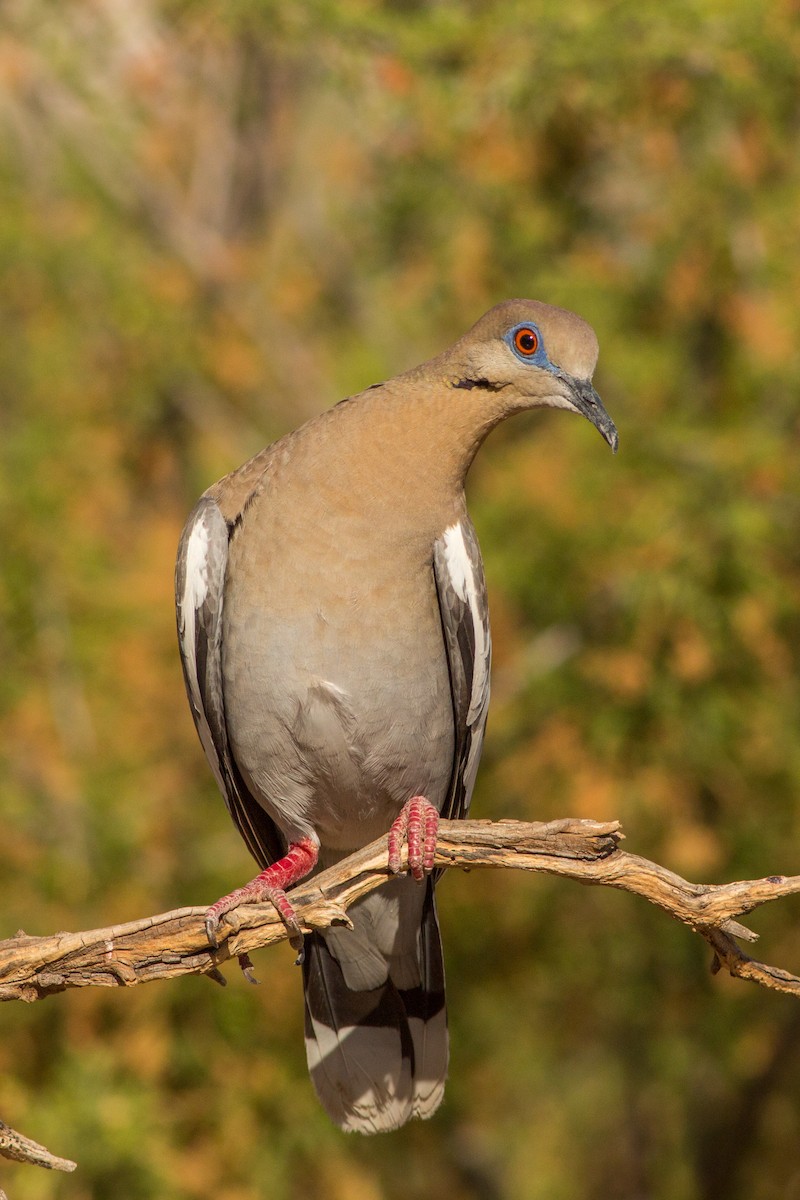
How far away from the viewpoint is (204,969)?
371 centimetres

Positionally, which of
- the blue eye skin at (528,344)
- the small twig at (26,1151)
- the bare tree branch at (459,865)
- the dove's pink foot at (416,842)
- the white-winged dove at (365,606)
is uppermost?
the blue eye skin at (528,344)

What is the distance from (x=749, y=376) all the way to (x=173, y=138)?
5.44m

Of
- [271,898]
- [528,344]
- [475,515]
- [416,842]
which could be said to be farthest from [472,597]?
[475,515]

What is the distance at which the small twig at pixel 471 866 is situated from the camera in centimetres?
356

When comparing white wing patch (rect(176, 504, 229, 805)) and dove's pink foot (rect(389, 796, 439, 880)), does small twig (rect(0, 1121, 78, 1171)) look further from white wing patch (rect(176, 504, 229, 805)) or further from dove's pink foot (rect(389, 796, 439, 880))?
white wing patch (rect(176, 504, 229, 805))

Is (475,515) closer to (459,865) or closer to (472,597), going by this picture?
(472,597)

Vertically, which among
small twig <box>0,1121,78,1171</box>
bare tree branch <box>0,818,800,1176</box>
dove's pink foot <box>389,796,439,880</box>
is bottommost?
small twig <box>0,1121,78,1171</box>

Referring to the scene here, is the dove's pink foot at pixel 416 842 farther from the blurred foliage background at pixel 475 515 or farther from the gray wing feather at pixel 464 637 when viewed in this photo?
the blurred foliage background at pixel 475 515

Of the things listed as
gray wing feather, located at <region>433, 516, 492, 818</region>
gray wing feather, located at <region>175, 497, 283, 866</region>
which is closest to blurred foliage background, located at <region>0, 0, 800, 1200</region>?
gray wing feather, located at <region>433, 516, 492, 818</region>

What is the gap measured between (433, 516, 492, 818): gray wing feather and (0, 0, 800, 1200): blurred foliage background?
87.5 inches

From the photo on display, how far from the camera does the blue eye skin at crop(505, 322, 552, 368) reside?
4.39 m

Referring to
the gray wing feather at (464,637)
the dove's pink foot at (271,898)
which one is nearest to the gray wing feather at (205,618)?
the dove's pink foot at (271,898)

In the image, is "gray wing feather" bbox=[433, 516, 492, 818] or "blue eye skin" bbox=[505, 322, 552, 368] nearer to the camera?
"blue eye skin" bbox=[505, 322, 552, 368]

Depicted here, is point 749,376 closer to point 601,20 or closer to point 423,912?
point 601,20
